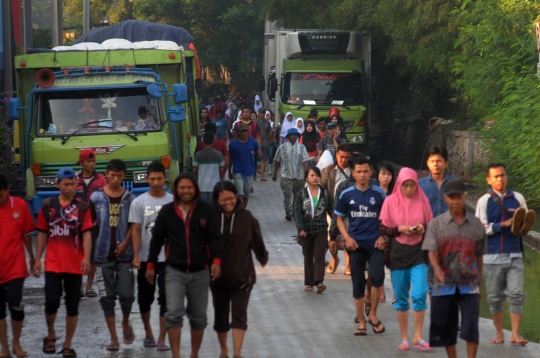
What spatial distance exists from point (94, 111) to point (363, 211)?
21.0 ft

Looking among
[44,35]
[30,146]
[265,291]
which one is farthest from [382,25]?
[44,35]

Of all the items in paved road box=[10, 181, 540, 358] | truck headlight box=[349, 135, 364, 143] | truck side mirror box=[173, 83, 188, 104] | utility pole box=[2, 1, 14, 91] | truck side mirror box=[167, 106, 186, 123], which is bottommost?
paved road box=[10, 181, 540, 358]

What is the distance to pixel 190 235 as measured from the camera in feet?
25.7

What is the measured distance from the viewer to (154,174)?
8594mm

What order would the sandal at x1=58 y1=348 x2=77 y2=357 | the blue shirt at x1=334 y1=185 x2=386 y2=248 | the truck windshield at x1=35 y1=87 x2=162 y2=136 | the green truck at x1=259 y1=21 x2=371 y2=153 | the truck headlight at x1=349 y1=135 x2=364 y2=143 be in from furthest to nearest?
the truck headlight at x1=349 y1=135 x2=364 y2=143, the green truck at x1=259 y1=21 x2=371 y2=153, the truck windshield at x1=35 y1=87 x2=162 y2=136, the blue shirt at x1=334 y1=185 x2=386 y2=248, the sandal at x1=58 y1=348 x2=77 y2=357

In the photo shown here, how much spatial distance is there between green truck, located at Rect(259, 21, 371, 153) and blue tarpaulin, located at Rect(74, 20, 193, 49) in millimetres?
3503

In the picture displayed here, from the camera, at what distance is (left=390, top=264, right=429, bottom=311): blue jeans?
347 inches

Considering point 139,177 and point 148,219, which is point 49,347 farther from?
point 139,177

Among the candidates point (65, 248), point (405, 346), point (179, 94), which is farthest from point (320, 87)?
point (65, 248)

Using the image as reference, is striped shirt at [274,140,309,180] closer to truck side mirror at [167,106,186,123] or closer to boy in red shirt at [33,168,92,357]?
truck side mirror at [167,106,186,123]

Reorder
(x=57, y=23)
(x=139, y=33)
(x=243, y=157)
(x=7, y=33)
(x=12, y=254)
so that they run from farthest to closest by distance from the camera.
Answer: (x=57, y=23)
(x=139, y=33)
(x=7, y=33)
(x=243, y=157)
(x=12, y=254)

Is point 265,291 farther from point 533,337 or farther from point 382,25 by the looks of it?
point 382,25

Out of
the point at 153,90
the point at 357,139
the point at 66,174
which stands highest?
the point at 153,90

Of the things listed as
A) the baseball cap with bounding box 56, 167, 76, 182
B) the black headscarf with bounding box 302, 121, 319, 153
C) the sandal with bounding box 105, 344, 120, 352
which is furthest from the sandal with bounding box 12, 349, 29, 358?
the black headscarf with bounding box 302, 121, 319, 153
